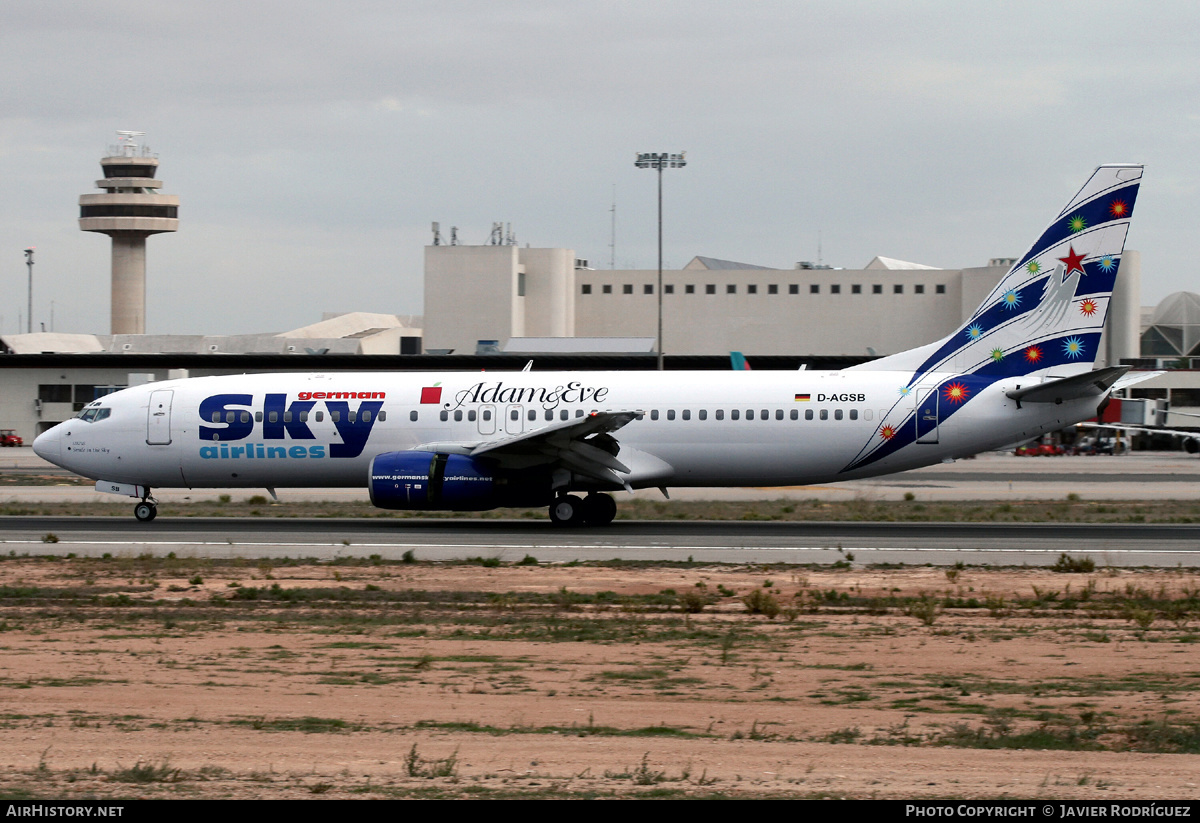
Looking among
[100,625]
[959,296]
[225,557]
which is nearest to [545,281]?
[959,296]

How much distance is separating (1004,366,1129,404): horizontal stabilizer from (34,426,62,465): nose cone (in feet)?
73.8

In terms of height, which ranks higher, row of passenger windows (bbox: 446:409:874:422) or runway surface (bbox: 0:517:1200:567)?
row of passenger windows (bbox: 446:409:874:422)

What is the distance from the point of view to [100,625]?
53.1 ft

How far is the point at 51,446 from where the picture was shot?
3142cm

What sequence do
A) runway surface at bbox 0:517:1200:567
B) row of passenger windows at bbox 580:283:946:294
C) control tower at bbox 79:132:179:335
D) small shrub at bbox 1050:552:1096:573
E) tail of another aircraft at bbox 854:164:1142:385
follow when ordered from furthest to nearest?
1. control tower at bbox 79:132:179:335
2. row of passenger windows at bbox 580:283:946:294
3. tail of another aircraft at bbox 854:164:1142:385
4. runway surface at bbox 0:517:1200:567
5. small shrub at bbox 1050:552:1096:573

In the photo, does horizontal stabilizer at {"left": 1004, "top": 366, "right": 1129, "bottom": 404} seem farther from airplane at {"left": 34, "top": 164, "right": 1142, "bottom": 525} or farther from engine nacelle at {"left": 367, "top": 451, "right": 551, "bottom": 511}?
engine nacelle at {"left": 367, "top": 451, "right": 551, "bottom": 511}

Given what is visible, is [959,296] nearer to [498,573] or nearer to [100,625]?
[498,573]

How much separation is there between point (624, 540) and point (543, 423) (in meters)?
4.78

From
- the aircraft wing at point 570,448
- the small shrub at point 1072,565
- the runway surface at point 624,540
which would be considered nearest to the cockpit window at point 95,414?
the runway surface at point 624,540

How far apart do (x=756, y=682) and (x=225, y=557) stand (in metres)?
13.2

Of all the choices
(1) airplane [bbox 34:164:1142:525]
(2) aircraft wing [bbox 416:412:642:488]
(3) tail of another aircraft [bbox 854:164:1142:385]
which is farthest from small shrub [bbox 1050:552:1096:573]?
(2) aircraft wing [bbox 416:412:642:488]

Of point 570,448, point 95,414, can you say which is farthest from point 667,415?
point 95,414

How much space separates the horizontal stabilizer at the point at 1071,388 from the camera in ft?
91.7

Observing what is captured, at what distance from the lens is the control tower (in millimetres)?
120875
